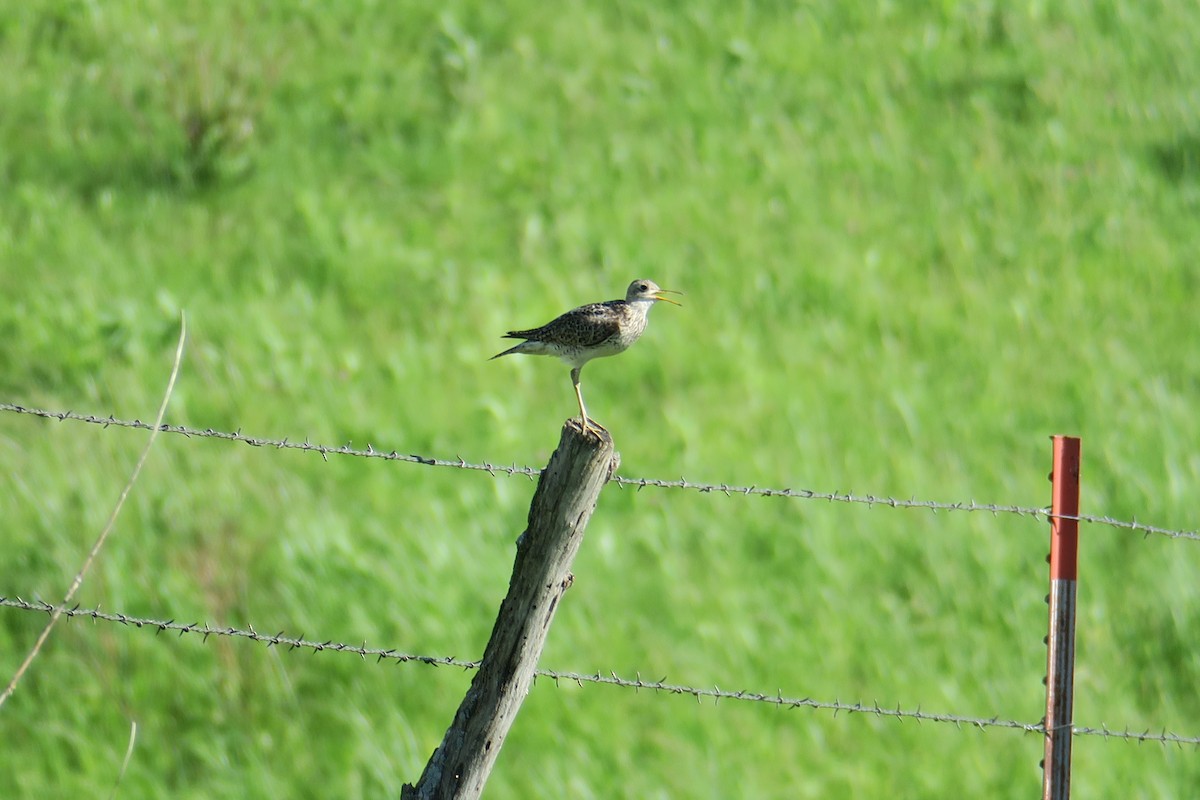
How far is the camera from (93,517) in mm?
6824

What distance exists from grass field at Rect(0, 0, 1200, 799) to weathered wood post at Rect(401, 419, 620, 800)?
2.70 meters

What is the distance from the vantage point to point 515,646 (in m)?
3.46

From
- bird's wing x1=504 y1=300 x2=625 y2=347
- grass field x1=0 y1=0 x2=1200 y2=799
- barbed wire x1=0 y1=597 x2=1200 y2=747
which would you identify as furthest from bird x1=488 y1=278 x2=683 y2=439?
grass field x1=0 y1=0 x2=1200 y2=799

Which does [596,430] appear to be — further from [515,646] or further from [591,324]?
[591,324]

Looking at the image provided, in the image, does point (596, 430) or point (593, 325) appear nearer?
point (596, 430)

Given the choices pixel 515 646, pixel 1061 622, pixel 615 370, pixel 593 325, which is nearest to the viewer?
pixel 515 646

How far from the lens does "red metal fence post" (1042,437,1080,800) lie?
3.77 m

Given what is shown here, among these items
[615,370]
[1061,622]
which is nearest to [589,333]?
[1061,622]

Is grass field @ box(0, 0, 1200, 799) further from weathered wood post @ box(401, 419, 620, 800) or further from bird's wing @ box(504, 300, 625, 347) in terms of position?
weathered wood post @ box(401, 419, 620, 800)

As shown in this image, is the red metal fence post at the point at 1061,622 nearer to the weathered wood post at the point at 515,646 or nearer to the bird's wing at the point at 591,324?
the weathered wood post at the point at 515,646

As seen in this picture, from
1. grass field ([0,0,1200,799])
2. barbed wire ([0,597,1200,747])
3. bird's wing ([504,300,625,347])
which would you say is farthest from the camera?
grass field ([0,0,1200,799])

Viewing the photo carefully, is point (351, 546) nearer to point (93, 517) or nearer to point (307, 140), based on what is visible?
point (93, 517)

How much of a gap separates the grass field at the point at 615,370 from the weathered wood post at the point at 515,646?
2.70 meters

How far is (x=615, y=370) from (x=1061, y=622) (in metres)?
5.18
